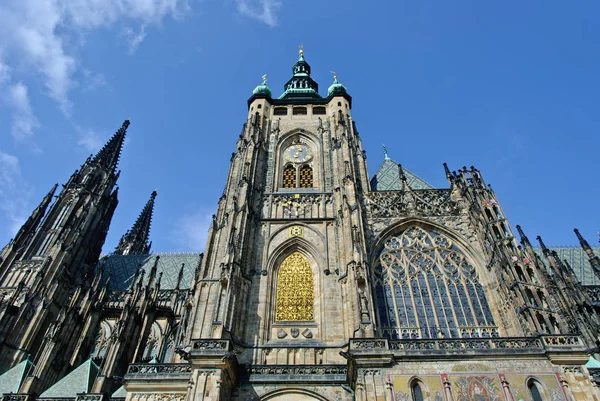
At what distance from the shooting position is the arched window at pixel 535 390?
40.7 feet

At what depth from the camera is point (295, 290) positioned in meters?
17.9

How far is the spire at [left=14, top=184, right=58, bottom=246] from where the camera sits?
28766mm

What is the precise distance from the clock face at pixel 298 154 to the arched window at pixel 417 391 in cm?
1480

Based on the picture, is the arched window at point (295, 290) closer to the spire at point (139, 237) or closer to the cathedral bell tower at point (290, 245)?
the cathedral bell tower at point (290, 245)

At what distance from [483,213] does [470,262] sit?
230 cm

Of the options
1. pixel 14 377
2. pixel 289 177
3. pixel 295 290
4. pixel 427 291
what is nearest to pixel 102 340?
pixel 14 377

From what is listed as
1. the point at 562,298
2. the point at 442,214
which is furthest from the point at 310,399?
the point at 562,298

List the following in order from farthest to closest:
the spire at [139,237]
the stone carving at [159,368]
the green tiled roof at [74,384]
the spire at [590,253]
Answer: the spire at [139,237]
the spire at [590,253]
the green tiled roof at [74,384]
the stone carving at [159,368]

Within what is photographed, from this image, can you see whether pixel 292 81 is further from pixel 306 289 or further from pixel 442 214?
pixel 306 289

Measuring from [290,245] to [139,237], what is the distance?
106 feet

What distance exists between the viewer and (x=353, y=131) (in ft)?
84.5

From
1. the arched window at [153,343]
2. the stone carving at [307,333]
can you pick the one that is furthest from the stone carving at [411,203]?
the arched window at [153,343]

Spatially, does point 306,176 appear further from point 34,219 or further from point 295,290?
point 34,219

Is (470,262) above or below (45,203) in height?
below
